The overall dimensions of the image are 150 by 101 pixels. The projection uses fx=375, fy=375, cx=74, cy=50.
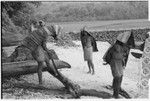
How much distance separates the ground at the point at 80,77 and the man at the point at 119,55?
0.37 m

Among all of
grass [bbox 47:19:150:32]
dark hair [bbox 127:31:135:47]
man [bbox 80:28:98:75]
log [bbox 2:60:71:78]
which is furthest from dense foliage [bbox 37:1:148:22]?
dark hair [bbox 127:31:135:47]

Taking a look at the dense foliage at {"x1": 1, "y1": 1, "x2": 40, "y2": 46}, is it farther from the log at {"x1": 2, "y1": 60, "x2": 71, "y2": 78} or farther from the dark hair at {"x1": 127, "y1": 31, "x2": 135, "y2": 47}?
the dark hair at {"x1": 127, "y1": 31, "x2": 135, "y2": 47}

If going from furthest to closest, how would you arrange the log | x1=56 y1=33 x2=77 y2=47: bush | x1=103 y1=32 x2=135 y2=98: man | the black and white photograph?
x1=56 y1=33 x2=77 y2=47: bush, the log, the black and white photograph, x1=103 y1=32 x2=135 y2=98: man

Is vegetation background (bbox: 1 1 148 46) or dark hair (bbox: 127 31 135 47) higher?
vegetation background (bbox: 1 1 148 46)

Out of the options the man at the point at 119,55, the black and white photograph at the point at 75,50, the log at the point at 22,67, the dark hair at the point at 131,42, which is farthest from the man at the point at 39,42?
the dark hair at the point at 131,42

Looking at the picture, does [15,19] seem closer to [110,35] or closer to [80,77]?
Result: [80,77]

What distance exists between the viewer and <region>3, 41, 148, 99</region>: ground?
7336 mm

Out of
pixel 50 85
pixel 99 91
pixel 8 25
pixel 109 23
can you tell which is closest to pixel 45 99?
pixel 50 85

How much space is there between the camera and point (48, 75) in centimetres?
782

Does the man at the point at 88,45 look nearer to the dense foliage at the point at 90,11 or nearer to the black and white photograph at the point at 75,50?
the black and white photograph at the point at 75,50

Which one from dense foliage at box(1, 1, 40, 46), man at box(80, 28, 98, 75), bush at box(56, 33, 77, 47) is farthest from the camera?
bush at box(56, 33, 77, 47)

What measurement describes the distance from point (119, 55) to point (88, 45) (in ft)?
2.63

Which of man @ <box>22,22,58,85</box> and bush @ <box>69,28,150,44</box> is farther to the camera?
bush @ <box>69,28,150,44</box>

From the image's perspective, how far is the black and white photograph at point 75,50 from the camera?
724cm
